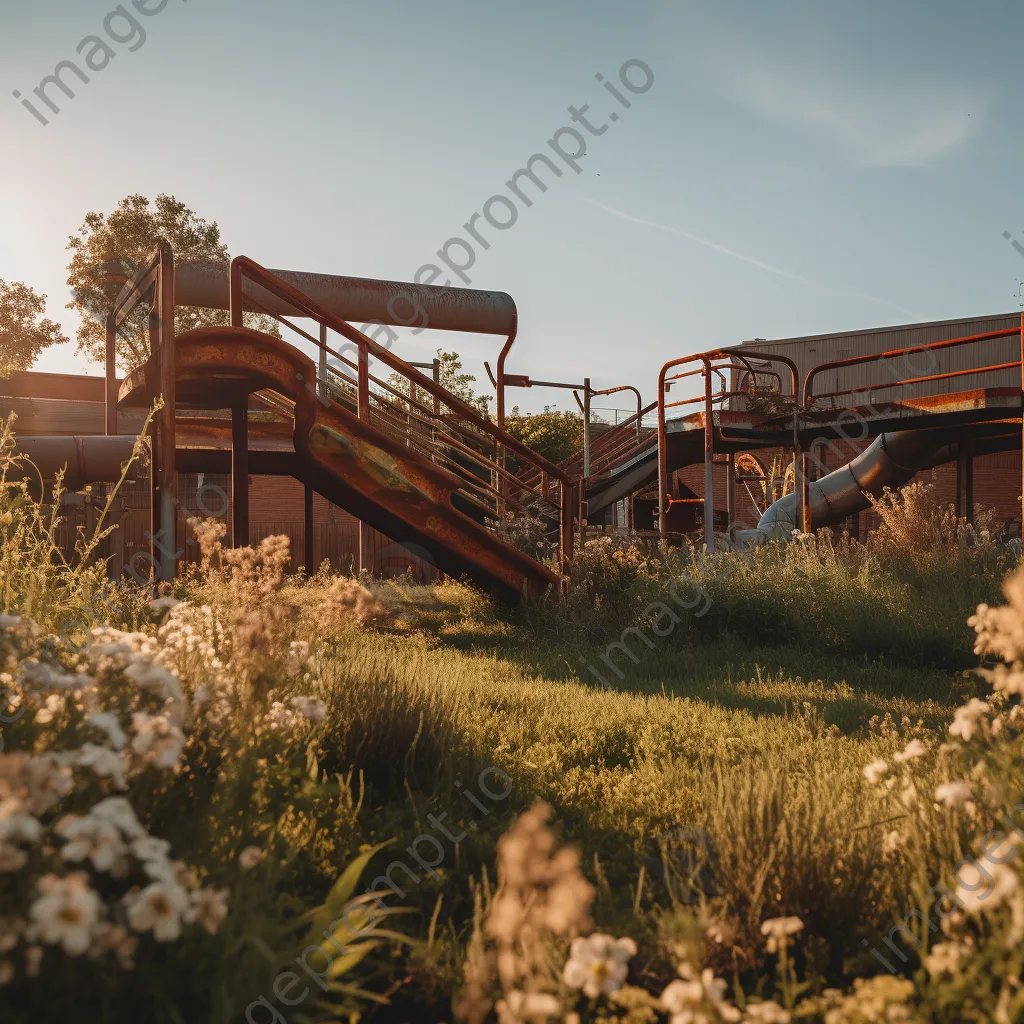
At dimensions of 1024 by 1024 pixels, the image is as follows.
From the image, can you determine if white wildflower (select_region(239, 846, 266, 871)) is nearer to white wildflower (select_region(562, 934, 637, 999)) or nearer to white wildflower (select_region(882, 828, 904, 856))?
white wildflower (select_region(562, 934, 637, 999))

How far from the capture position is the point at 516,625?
9.30 meters

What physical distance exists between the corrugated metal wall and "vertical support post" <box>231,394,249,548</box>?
26.7 metres

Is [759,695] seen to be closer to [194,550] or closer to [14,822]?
[14,822]

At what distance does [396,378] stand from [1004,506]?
77.6 ft

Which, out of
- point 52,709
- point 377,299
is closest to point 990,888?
point 52,709

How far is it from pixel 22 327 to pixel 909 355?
3130cm

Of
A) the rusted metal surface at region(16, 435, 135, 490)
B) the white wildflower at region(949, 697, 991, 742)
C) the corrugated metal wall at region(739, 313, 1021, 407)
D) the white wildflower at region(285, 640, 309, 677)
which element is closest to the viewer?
the white wildflower at region(949, 697, 991, 742)

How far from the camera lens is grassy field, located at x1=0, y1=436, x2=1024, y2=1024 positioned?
5.85 feet

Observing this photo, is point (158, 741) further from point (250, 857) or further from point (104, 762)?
point (250, 857)

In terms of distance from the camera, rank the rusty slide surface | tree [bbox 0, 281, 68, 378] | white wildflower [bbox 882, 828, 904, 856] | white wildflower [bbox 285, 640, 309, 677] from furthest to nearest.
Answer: tree [bbox 0, 281, 68, 378] → the rusty slide surface → white wildflower [bbox 285, 640, 309, 677] → white wildflower [bbox 882, 828, 904, 856]

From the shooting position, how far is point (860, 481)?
15672 mm

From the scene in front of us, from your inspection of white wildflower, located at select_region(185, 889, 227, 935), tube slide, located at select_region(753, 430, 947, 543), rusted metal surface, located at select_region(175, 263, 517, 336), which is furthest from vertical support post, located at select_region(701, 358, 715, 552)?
white wildflower, located at select_region(185, 889, 227, 935)

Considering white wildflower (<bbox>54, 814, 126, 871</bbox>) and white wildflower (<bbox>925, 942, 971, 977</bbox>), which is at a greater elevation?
white wildflower (<bbox>54, 814, 126, 871</bbox>)

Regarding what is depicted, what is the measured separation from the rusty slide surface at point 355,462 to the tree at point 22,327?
19.7 m
